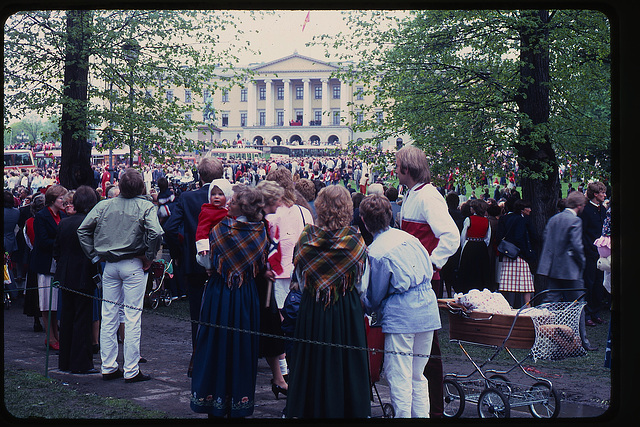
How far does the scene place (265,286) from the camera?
581cm

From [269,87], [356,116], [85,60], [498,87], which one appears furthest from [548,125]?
[269,87]

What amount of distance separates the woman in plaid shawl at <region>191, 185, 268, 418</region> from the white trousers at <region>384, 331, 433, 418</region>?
1.06 meters


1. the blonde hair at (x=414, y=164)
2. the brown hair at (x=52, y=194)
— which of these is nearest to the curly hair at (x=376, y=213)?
the blonde hair at (x=414, y=164)

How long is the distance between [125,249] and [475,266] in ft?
16.4

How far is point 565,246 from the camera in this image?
809 cm

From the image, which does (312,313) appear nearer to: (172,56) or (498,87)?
(498,87)

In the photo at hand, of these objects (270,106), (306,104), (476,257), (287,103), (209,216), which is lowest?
(476,257)

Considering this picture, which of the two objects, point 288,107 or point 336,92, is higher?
point 336,92

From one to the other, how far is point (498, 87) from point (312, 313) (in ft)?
31.7

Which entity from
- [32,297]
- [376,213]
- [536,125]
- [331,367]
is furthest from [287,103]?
[331,367]

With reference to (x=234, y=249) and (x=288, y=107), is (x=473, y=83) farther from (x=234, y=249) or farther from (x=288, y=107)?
(x=288, y=107)

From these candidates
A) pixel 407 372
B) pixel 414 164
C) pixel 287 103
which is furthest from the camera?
pixel 287 103

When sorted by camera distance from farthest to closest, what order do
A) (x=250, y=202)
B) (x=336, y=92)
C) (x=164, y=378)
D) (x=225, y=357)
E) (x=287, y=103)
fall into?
1. (x=287, y=103)
2. (x=336, y=92)
3. (x=164, y=378)
4. (x=250, y=202)
5. (x=225, y=357)

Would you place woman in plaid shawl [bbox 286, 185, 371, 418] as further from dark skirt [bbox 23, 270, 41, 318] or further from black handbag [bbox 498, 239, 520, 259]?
black handbag [bbox 498, 239, 520, 259]
